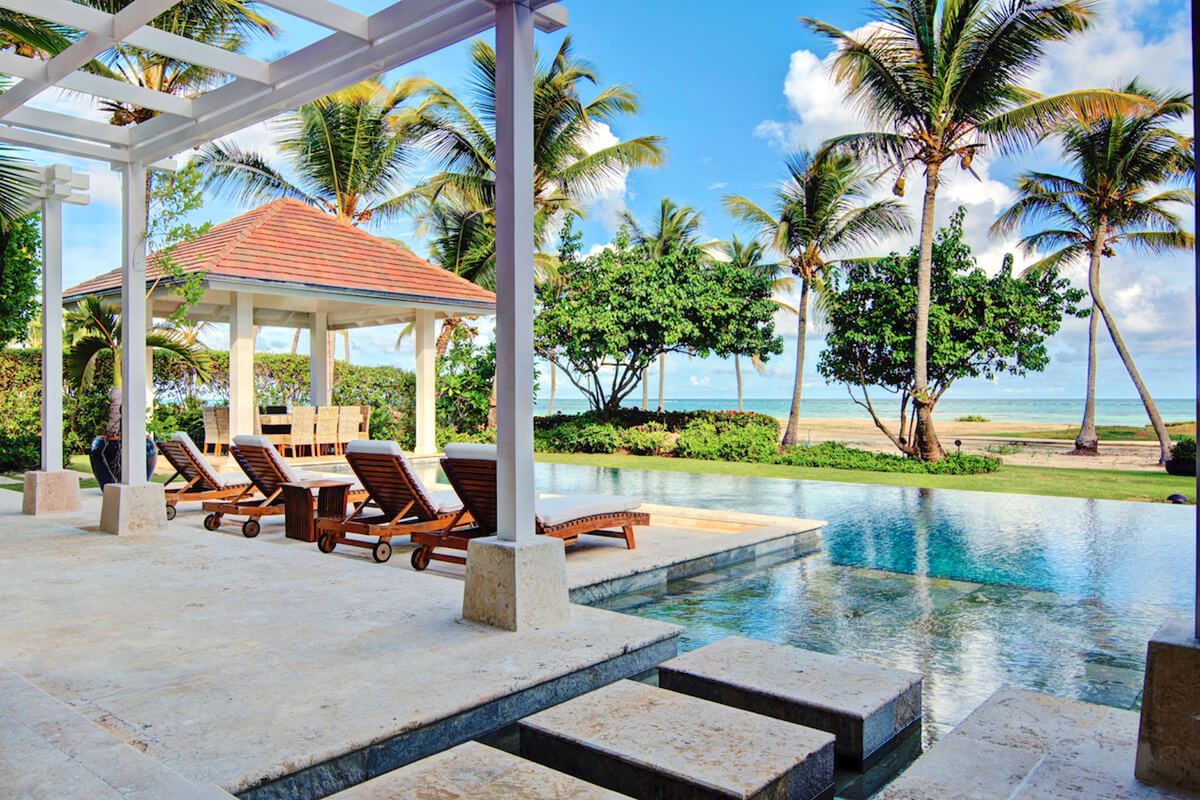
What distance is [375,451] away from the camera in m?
6.87

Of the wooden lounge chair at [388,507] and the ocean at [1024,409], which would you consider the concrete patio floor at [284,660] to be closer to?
the wooden lounge chair at [388,507]

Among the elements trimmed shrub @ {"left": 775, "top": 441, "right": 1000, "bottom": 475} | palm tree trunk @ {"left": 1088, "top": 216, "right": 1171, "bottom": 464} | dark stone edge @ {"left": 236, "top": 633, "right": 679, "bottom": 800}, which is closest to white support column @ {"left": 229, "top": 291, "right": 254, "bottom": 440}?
trimmed shrub @ {"left": 775, "top": 441, "right": 1000, "bottom": 475}

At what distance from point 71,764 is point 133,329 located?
216 inches

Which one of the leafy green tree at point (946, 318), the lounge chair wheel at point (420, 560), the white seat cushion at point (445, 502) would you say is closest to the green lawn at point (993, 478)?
the leafy green tree at point (946, 318)

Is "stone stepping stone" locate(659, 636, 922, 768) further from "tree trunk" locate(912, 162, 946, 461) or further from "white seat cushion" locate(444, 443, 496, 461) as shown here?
"tree trunk" locate(912, 162, 946, 461)

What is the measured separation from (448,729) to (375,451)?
12.6 ft

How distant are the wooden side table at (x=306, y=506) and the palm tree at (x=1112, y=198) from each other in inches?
746

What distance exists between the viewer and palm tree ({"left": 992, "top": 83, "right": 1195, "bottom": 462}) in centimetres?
2000

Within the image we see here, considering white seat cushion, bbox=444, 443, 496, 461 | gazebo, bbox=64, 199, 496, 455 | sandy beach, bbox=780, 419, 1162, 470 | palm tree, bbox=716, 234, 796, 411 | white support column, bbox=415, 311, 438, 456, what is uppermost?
palm tree, bbox=716, 234, 796, 411

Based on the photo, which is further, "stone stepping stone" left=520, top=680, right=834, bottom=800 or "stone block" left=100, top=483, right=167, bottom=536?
"stone block" left=100, top=483, right=167, bottom=536

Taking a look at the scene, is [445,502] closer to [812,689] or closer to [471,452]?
[471,452]

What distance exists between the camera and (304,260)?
1540cm

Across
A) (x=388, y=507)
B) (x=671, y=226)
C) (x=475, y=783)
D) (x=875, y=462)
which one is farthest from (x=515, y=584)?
(x=671, y=226)

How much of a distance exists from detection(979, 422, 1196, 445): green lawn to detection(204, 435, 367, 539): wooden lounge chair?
39.4m
